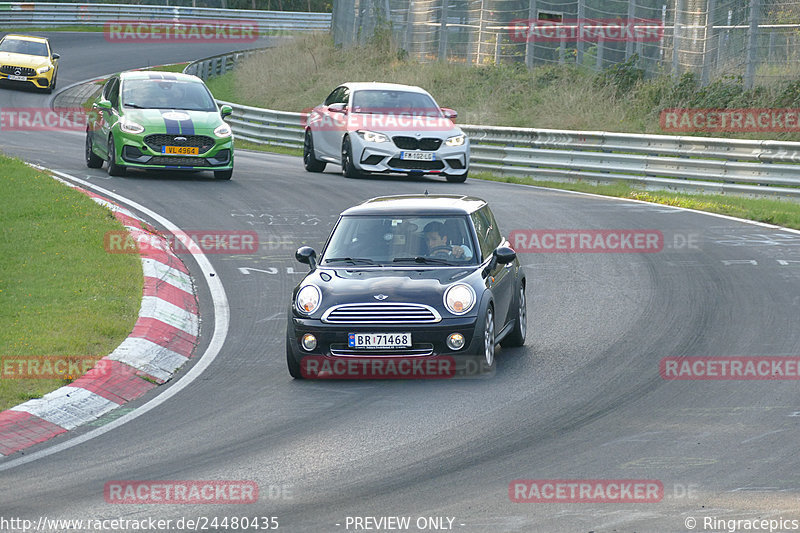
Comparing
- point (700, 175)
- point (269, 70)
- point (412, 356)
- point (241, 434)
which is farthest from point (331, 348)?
point (269, 70)

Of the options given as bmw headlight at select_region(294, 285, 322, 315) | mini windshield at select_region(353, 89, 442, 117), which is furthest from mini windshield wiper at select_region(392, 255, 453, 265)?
mini windshield at select_region(353, 89, 442, 117)

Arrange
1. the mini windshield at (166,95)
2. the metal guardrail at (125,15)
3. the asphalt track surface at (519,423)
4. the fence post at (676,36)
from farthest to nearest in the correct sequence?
the metal guardrail at (125,15) < the fence post at (676,36) < the mini windshield at (166,95) < the asphalt track surface at (519,423)

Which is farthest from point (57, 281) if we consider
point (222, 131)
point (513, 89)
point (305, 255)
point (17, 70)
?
point (17, 70)

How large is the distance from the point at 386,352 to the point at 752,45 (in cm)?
1924

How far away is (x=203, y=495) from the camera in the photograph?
281 inches

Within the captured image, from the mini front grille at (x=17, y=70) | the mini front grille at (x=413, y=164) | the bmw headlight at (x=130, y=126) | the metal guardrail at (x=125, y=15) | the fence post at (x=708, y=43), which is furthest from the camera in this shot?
the metal guardrail at (x=125, y=15)

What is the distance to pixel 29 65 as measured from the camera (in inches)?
1575

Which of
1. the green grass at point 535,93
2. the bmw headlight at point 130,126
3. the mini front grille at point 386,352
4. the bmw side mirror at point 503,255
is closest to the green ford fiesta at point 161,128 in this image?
the bmw headlight at point 130,126

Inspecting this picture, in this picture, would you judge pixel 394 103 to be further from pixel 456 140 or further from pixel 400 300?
pixel 400 300

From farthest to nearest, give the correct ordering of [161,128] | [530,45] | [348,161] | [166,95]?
[530,45], [348,161], [166,95], [161,128]

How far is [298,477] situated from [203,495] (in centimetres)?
61

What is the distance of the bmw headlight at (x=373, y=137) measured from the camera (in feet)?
74.9

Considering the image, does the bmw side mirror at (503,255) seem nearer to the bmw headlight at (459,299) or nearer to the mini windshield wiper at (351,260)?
the bmw headlight at (459,299)

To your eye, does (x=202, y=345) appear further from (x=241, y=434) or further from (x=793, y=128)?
(x=793, y=128)
